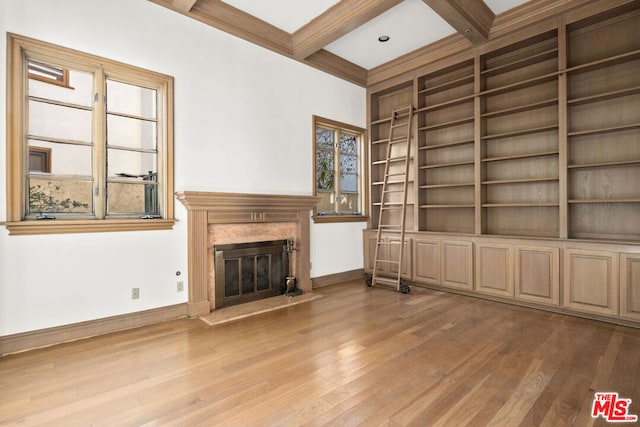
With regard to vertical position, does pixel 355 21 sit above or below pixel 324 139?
above

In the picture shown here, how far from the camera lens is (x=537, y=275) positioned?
3.67m

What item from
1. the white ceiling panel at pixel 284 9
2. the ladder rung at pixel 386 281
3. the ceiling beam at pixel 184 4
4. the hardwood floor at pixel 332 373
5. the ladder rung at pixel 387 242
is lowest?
the hardwood floor at pixel 332 373

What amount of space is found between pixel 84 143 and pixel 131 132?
47 centimetres

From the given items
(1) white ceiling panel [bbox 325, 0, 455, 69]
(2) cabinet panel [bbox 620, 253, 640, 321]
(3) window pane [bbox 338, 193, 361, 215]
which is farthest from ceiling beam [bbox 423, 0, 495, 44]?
(2) cabinet panel [bbox 620, 253, 640, 321]

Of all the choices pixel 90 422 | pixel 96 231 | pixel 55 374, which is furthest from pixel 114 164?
pixel 90 422

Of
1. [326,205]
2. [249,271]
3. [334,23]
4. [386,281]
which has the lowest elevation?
[386,281]

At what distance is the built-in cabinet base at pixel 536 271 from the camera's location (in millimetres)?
3129

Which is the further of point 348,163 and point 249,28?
point 348,163

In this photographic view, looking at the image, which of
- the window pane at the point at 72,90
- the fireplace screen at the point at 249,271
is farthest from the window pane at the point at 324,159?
the window pane at the point at 72,90

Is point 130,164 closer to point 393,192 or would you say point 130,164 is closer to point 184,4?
point 184,4

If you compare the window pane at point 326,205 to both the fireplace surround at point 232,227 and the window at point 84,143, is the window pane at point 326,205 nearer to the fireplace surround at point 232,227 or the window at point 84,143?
the fireplace surround at point 232,227

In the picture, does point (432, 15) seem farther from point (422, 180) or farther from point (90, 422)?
point (90, 422)

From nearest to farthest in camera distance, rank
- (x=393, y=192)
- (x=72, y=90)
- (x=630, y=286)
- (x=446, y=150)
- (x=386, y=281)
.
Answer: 1. (x=72, y=90)
2. (x=630, y=286)
3. (x=386, y=281)
4. (x=446, y=150)
5. (x=393, y=192)

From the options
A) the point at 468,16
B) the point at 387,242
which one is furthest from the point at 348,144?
the point at 468,16
